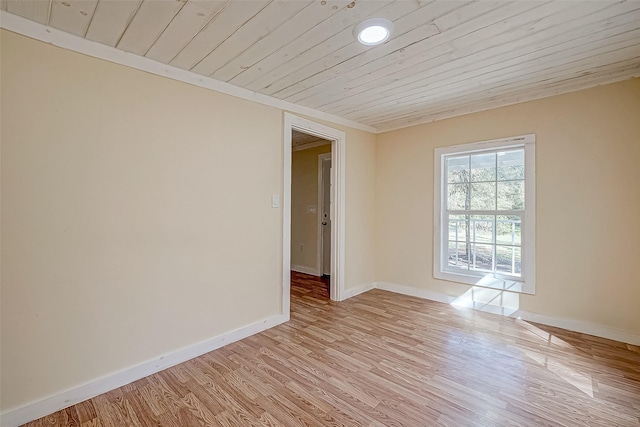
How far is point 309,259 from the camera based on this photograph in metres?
5.26

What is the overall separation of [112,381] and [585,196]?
411 cm

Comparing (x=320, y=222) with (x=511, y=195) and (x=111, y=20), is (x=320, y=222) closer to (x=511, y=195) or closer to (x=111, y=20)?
(x=511, y=195)

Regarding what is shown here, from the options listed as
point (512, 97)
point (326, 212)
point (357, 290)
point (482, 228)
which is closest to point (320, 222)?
point (326, 212)

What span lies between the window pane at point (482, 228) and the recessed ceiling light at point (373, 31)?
7.95 feet

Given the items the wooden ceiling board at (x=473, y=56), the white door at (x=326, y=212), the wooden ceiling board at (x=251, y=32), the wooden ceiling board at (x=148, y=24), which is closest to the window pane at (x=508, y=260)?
the wooden ceiling board at (x=473, y=56)

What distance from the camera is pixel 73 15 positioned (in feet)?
5.25

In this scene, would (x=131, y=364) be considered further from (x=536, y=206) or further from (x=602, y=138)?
(x=602, y=138)

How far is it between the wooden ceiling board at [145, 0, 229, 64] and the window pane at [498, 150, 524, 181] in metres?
3.09

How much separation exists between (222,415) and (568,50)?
10.7ft

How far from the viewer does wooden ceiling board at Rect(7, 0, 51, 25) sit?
150 cm

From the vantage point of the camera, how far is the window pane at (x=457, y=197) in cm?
352

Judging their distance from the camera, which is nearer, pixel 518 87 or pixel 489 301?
pixel 518 87

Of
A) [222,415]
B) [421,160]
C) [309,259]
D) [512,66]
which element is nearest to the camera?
[222,415]

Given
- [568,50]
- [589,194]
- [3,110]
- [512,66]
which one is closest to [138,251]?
[3,110]
